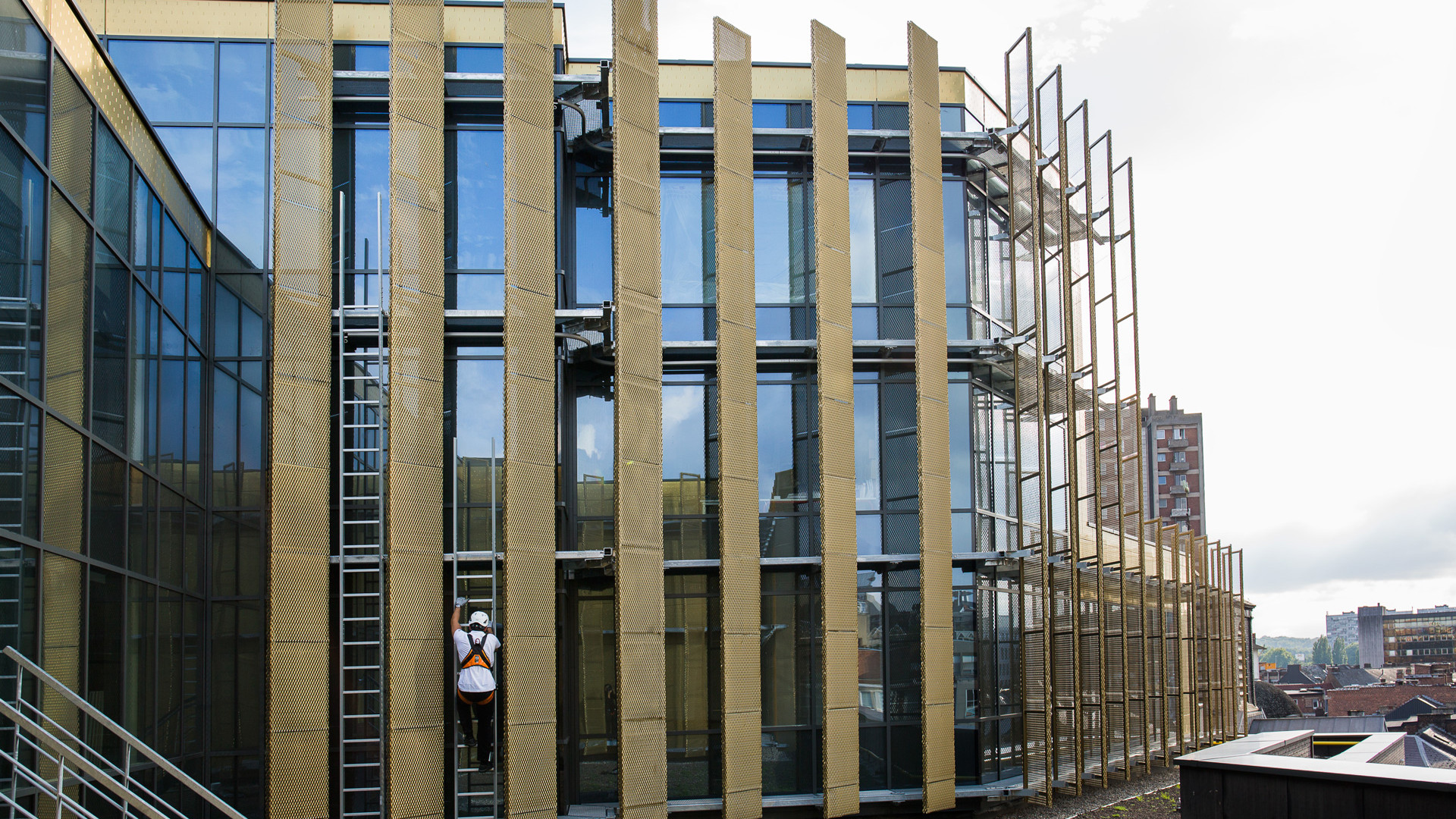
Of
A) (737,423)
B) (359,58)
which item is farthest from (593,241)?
(359,58)

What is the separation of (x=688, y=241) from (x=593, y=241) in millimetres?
1427

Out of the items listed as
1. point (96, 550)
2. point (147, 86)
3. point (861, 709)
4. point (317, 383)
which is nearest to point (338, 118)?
point (147, 86)

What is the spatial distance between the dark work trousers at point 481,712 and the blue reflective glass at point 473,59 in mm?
8752

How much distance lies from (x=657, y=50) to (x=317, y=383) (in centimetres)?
650

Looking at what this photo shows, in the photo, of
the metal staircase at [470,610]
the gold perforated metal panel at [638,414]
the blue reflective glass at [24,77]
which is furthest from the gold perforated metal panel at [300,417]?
the blue reflective glass at [24,77]

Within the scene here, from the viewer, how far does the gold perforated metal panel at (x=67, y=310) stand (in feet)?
31.0

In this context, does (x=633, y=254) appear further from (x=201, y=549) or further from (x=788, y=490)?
(x=201, y=549)

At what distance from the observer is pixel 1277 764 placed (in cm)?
1145

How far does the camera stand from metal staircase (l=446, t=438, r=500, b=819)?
14.6 metres

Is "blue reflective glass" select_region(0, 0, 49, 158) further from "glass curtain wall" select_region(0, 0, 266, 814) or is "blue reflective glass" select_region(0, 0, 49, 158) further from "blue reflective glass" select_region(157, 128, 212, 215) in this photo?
"blue reflective glass" select_region(157, 128, 212, 215)

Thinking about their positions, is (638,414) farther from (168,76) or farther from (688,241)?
(168,76)

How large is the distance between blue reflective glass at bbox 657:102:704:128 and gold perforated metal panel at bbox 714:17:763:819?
1.24 metres

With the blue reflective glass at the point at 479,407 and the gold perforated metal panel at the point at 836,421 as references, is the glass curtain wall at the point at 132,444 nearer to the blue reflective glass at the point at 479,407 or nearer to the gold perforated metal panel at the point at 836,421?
the blue reflective glass at the point at 479,407

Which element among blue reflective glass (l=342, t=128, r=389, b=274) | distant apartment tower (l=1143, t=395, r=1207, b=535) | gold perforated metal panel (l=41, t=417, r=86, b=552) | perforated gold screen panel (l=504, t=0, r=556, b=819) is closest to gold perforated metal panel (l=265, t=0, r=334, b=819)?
blue reflective glass (l=342, t=128, r=389, b=274)
